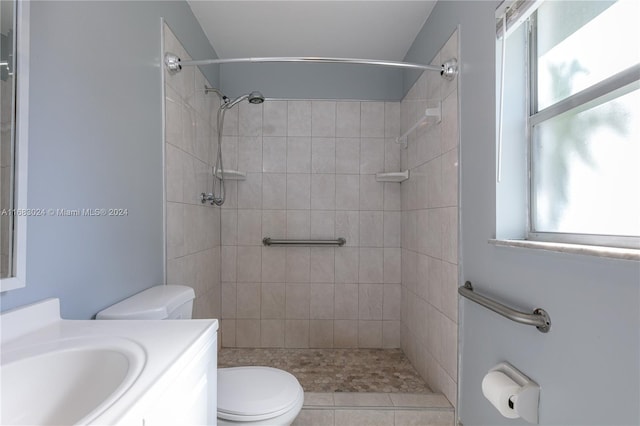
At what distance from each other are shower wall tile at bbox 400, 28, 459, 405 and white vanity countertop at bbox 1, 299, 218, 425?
1.25 m

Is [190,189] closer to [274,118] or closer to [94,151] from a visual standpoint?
[94,151]

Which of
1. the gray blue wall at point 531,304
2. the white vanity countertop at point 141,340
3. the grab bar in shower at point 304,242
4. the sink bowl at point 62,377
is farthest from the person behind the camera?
the grab bar in shower at point 304,242

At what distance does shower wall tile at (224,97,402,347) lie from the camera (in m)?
2.62

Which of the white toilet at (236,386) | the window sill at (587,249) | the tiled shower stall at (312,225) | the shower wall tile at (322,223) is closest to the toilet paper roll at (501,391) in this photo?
the window sill at (587,249)

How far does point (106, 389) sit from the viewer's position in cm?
70

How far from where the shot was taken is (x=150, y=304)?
3.89ft

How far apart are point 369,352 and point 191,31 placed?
8.37 feet

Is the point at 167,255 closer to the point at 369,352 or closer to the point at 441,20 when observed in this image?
the point at 369,352

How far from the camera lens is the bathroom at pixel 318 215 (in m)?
0.90

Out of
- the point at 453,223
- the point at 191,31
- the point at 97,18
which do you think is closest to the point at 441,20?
the point at 453,223

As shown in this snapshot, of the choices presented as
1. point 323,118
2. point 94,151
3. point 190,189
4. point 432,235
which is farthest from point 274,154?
point 94,151

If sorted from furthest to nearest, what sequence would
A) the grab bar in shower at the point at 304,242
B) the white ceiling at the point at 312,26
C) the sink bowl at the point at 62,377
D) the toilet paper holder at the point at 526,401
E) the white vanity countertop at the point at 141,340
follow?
the grab bar in shower at the point at 304,242 < the white ceiling at the point at 312,26 < the toilet paper holder at the point at 526,401 < the sink bowl at the point at 62,377 < the white vanity countertop at the point at 141,340

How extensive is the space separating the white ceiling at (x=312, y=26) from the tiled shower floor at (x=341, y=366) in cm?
225

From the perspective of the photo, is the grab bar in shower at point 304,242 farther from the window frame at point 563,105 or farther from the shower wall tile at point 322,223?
the window frame at point 563,105
